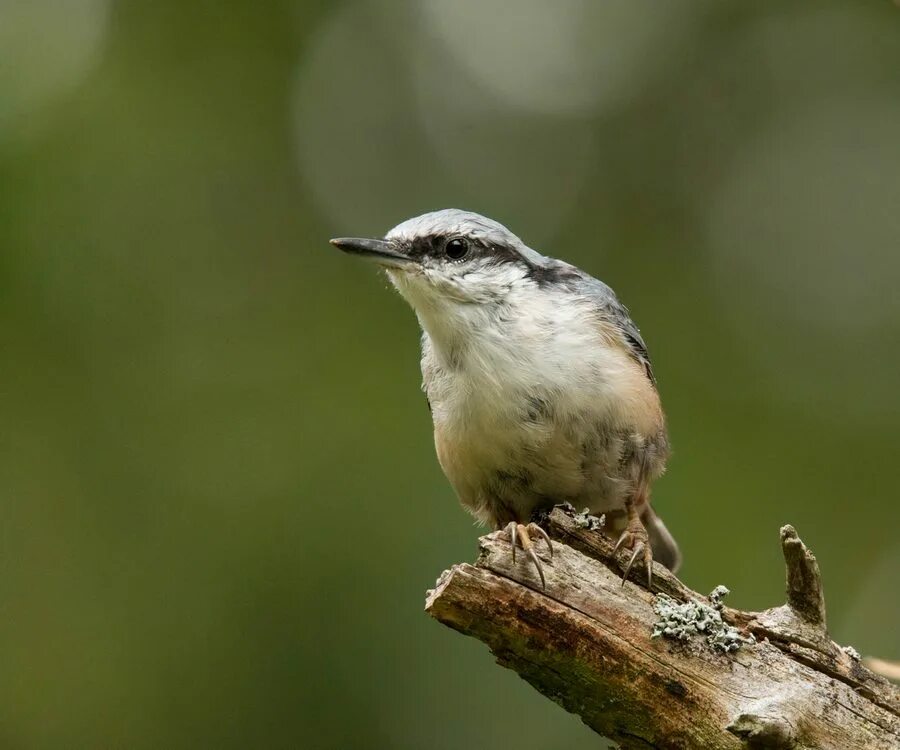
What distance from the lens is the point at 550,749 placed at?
5730 mm

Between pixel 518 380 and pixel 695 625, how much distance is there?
100 centimetres

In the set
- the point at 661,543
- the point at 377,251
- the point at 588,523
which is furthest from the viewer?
the point at 661,543

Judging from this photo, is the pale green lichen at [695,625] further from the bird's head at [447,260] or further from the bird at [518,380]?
the bird's head at [447,260]

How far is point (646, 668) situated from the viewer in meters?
2.91

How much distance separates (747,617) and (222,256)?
14.5ft

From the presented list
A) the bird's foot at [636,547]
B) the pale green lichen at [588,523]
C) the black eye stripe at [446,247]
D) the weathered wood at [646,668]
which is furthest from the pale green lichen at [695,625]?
the black eye stripe at [446,247]

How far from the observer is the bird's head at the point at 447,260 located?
369 centimetres

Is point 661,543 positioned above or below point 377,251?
below

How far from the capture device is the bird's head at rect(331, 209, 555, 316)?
145 inches

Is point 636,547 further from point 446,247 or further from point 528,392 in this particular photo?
point 446,247

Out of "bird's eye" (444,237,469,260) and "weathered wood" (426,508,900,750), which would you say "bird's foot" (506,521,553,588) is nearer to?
"weathered wood" (426,508,900,750)

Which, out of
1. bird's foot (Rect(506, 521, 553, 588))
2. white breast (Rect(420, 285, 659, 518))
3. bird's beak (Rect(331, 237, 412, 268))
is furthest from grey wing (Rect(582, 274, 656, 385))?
bird's foot (Rect(506, 521, 553, 588))

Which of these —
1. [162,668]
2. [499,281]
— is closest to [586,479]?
[499,281]

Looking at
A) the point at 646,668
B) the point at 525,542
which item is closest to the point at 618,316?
the point at 525,542
